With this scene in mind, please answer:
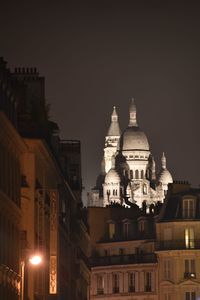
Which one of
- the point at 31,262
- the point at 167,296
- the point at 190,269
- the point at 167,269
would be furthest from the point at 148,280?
the point at 31,262

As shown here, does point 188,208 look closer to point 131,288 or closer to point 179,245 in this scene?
point 179,245

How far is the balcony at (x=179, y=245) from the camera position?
178125 mm

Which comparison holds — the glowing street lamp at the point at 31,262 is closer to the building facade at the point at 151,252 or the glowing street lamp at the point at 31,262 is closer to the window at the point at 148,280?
the building facade at the point at 151,252

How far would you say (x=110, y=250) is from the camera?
193000 mm

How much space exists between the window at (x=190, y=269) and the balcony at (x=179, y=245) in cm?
140

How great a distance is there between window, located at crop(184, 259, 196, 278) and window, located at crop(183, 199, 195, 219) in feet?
14.4

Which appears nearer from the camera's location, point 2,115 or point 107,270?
point 2,115

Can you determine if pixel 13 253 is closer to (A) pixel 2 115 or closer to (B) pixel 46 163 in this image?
(A) pixel 2 115

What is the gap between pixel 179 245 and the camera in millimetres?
178250

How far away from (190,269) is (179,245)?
280 cm

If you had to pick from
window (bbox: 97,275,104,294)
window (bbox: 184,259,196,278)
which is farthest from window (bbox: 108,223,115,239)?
window (bbox: 184,259,196,278)

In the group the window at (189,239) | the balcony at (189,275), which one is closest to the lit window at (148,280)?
the balcony at (189,275)

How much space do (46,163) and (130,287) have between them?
4084 inches

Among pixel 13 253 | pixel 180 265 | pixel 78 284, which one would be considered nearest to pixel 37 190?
pixel 13 253
